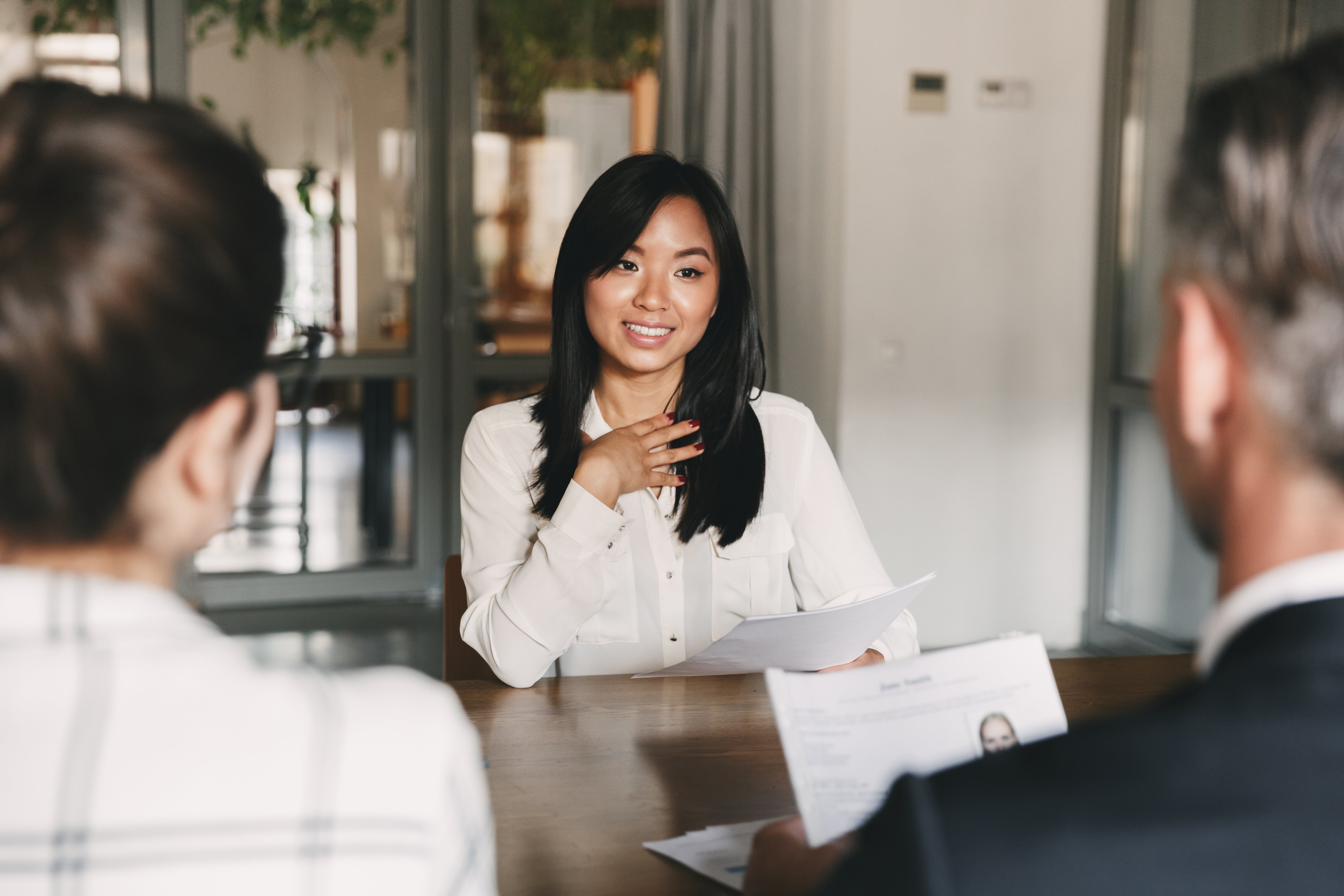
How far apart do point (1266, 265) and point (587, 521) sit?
3.67 feet

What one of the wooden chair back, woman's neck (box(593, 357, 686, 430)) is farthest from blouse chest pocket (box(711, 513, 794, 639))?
the wooden chair back

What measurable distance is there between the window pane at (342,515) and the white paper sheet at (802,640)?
306 centimetres

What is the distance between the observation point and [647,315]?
1844mm

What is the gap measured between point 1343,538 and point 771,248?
3418 millimetres

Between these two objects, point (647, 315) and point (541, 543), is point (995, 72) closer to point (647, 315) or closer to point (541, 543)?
point (647, 315)

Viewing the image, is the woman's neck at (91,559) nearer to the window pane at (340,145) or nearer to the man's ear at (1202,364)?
the man's ear at (1202,364)

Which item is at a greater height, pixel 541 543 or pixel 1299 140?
pixel 1299 140

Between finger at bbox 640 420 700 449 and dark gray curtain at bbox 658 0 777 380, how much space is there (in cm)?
218

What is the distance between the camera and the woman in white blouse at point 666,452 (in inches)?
69.9

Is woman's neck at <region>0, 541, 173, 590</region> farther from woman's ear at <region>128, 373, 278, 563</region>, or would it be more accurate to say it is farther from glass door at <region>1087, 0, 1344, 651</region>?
glass door at <region>1087, 0, 1344, 651</region>

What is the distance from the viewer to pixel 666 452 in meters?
1.74

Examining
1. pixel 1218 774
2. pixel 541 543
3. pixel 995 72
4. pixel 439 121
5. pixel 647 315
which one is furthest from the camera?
pixel 439 121

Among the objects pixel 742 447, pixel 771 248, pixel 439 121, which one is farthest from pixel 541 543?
pixel 439 121

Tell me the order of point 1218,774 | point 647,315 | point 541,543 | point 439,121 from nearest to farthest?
point 1218,774 → point 541,543 → point 647,315 → point 439,121
